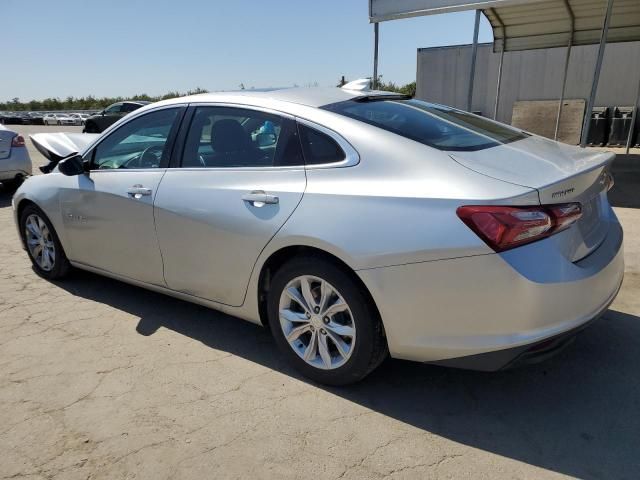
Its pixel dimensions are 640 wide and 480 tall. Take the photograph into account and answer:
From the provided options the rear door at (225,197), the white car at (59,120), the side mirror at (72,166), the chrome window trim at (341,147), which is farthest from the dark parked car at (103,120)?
the white car at (59,120)

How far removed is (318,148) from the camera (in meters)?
2.72

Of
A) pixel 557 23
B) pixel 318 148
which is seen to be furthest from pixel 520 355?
pixel 557 23

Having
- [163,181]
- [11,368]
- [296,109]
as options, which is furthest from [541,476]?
[11,368]

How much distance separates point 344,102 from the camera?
3021mm

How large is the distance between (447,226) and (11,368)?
8.94 ft

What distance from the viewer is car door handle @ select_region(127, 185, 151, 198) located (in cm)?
334

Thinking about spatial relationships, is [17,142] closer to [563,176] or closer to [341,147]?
[341,147]

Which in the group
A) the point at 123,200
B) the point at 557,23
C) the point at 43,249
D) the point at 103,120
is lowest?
the point at 103,120

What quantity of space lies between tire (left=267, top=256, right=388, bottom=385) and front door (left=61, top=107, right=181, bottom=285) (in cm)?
104

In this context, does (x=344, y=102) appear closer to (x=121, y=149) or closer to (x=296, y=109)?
(x=296, y=109)

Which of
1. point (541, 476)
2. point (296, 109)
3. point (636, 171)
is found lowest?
point (636, 171)

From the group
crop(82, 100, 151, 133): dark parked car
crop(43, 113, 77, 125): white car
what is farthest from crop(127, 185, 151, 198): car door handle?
crop(43, 113, 77, 125): white car

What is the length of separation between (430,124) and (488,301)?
1.18 m

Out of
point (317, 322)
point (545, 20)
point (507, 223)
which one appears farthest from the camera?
point (545, 20)
